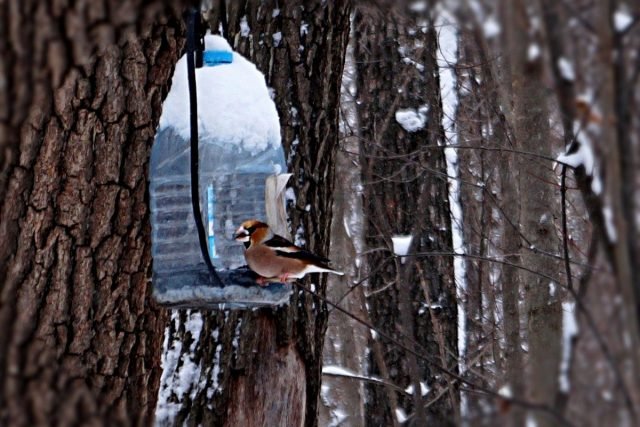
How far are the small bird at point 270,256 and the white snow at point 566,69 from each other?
187 centimetres

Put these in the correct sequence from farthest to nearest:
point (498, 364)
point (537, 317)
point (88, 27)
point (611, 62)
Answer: point (498, 364) < point (537, 317) < point (88, 27) < point (611, 62)

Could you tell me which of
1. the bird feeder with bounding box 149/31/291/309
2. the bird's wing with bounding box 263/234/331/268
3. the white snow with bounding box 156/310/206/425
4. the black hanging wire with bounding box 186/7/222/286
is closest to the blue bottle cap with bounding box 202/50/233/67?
the bird feeder with bounding box 149/31/291/309

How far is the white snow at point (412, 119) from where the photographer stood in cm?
785

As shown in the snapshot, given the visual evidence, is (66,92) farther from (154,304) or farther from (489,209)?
(489,209)

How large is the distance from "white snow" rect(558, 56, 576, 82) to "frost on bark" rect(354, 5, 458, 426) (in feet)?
19.1

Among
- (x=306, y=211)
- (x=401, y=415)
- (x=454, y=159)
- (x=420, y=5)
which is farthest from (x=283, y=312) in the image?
(x=454, y=159)

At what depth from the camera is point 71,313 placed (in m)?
3.48

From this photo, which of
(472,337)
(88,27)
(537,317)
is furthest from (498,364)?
(88,27)

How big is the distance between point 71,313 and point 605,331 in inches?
87.7

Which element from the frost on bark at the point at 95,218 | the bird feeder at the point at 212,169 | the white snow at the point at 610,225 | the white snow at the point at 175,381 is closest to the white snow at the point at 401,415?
the white snow at the point at 175,381

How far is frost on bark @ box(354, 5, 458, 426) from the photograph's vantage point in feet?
25.3

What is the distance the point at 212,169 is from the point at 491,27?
6.79 ft

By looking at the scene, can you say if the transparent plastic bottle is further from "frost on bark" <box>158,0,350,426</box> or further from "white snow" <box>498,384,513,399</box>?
"white snow" <box>498,384,513,399</box>

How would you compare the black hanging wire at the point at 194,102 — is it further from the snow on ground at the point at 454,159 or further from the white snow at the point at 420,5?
the snow on ground at the point at 454,159
